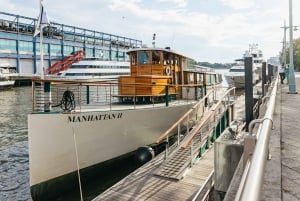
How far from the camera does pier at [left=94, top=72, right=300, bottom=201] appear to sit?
10.6 ft

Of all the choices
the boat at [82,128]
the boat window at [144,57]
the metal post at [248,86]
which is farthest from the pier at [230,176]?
the boat window at [144,57]

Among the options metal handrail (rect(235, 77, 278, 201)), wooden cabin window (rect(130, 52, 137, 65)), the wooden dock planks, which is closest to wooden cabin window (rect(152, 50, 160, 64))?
wooden cabin window (rect(130, 52, 137, 65))

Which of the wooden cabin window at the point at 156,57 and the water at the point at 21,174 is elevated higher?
the wooden cabin window at the point at 156,57

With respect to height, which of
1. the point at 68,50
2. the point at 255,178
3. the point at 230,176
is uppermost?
the point at 68,50

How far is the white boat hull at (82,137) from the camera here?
26.0ft

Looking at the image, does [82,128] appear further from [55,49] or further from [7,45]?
[55,49]

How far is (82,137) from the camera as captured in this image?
28.8 ft

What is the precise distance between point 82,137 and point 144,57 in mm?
6313

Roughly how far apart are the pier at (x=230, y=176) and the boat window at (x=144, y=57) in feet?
19.1

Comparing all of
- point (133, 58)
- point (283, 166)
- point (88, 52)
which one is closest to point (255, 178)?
point (283, 166)

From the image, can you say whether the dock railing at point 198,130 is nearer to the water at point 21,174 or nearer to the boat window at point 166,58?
the water at point 21,174

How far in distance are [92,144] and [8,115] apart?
51.6 ft

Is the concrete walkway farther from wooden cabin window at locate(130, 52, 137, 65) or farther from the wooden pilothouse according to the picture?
wooden cabin window at locate(130, 52, 137, 65)

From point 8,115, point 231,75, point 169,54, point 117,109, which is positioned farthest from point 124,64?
point 117,109
